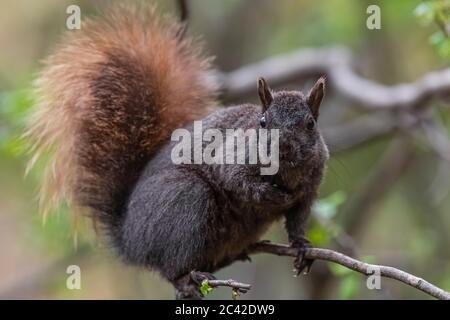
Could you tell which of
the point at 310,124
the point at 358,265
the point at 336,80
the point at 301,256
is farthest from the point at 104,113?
the point at 336,80

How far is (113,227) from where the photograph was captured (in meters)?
4.45

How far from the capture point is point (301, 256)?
3.95 metres

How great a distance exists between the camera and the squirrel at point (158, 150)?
152 inches

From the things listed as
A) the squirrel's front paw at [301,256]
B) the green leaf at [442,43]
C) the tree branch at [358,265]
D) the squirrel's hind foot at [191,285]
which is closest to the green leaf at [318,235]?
the tree branch at [358,265]

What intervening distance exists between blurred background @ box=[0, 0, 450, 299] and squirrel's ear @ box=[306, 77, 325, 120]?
1.50 meters

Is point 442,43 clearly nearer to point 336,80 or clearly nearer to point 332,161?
point 332,161

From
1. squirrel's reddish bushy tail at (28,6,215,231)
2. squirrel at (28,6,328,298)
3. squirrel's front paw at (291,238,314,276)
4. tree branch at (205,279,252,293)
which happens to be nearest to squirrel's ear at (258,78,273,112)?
squirrel at (28,6,328,298)

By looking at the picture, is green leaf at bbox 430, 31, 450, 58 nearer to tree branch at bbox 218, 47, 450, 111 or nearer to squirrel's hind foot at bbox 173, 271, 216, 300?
tree branch at bbox 218, 47, 450, 111

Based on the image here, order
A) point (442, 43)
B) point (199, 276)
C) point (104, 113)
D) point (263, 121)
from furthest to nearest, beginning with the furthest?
point (104, 113), point (442, 43), point (199, 276), point (263, 121)

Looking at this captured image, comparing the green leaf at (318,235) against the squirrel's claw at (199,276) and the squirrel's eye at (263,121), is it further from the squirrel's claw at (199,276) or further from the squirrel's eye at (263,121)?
the squirrel's eye at (263,121)

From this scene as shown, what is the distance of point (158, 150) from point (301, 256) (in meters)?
0.99

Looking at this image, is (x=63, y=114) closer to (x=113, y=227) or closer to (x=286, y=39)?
(x=113, y=227)

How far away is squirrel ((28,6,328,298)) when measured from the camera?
3857mm

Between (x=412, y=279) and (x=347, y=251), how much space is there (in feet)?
5.76
